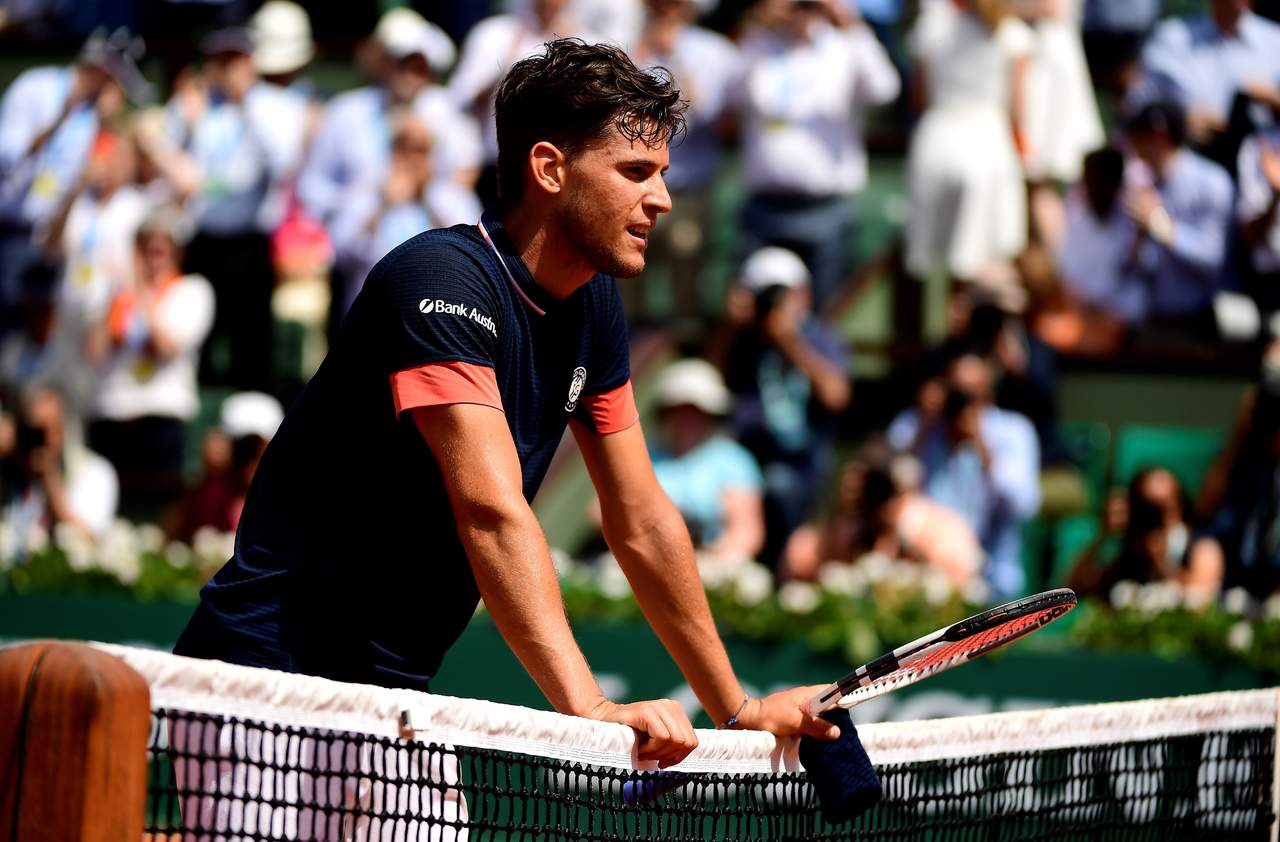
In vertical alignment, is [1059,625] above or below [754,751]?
below

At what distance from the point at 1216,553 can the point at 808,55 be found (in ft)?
11.1

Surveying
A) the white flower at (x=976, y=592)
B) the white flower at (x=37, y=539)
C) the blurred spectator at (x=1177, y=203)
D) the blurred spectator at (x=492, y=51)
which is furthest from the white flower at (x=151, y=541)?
the blurred spectator at (x=1177, y=203)

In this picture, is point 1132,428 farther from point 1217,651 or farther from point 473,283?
point 473,283

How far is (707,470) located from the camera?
8.47 metres

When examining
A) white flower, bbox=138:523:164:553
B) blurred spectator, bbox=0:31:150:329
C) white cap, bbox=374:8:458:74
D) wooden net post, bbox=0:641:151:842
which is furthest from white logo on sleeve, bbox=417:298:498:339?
blurred spectator, bbox=0:31:150:329

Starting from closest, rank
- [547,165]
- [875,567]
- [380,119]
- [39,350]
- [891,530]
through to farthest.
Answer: [547,165]
[875,567]
[891,530]
[380,119]
[39,350]

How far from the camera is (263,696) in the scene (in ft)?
9.05

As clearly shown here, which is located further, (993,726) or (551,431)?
(993,726)

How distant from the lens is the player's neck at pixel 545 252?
3287mm

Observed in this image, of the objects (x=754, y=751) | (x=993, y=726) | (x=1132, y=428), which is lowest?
(x=1132, y=428)

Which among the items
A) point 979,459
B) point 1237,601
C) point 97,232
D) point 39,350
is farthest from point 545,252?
point 97,232

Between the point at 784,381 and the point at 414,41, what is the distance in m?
3.24

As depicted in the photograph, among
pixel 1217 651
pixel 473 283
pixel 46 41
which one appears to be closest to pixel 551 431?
pixel 473 283

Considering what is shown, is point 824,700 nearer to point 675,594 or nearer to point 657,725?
point 657,725
